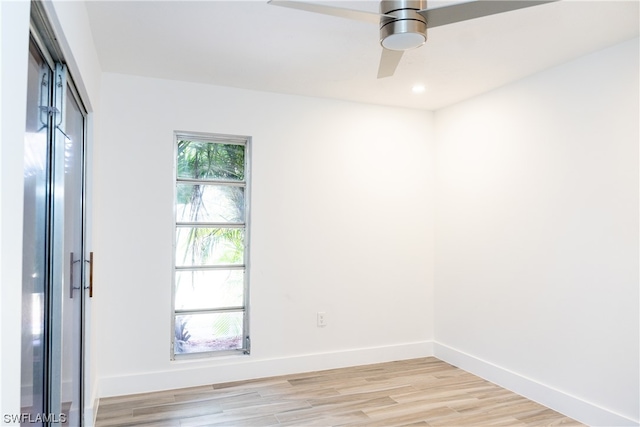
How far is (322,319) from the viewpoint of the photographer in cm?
390

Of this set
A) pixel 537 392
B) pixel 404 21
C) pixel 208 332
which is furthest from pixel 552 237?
pixel 208 332

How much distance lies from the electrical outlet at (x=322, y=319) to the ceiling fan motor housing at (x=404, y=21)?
263cm

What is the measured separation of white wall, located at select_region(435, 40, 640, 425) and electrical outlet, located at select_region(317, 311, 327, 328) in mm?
1181

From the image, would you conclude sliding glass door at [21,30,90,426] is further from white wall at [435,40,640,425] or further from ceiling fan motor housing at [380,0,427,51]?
white wall at [435,40,640,425]

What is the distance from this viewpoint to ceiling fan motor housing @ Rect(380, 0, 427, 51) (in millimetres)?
1784

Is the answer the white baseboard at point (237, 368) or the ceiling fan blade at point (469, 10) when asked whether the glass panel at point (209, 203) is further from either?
the ceiling fan blade at point (469, 10)

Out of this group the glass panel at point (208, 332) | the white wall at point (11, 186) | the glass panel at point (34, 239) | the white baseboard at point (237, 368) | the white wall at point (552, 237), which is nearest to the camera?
the white wall at point (11, 186)

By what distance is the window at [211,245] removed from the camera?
11.7 ft

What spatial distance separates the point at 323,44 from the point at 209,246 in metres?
1.87

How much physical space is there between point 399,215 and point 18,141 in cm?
349

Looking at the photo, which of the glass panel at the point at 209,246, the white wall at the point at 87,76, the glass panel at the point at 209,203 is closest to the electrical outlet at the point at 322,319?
the glass panel at the point at 209,246

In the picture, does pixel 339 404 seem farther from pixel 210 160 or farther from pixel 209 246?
pixel 210 160

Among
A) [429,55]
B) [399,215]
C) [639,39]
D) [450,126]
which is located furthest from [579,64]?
[399,215]

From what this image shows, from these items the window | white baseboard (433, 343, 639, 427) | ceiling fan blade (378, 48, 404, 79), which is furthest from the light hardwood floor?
ceiling fan blade (378, 48, 404, 79)
